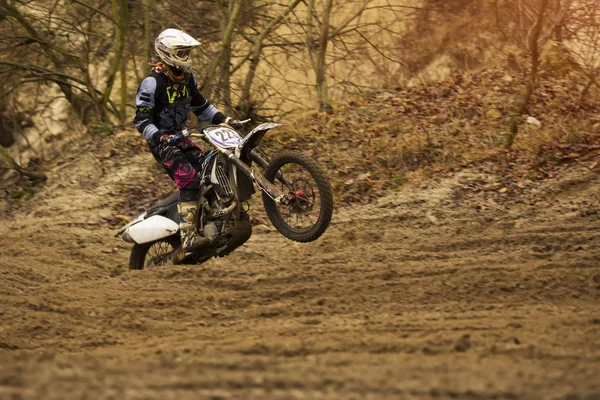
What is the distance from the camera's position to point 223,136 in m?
7.12

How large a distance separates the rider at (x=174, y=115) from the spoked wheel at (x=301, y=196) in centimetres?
80

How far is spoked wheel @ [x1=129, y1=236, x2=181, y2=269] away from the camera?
787 cm

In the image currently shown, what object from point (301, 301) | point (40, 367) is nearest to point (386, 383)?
point (40, 367)

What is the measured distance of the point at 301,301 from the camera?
6.11m

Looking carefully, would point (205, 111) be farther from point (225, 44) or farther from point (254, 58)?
point (254, 58)

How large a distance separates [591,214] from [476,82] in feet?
16.3

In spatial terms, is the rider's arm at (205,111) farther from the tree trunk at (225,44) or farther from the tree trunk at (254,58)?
the tree trunk at (254,58)

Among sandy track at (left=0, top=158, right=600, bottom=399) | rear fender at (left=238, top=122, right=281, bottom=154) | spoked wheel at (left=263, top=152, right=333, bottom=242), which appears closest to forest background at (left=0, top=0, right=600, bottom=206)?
sandy track at (left=0, top=158, right=600, bottom=399)

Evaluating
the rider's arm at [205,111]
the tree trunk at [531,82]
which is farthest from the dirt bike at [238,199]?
the tree trunk at [531,82]

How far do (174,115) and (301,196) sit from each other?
159 cm

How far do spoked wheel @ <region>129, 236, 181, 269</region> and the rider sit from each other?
0.50 m

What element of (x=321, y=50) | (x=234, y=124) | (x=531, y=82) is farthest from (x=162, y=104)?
(x=321, y=50)

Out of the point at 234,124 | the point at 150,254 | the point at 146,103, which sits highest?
the point at 146,103

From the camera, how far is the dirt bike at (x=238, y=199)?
22.3 ft
